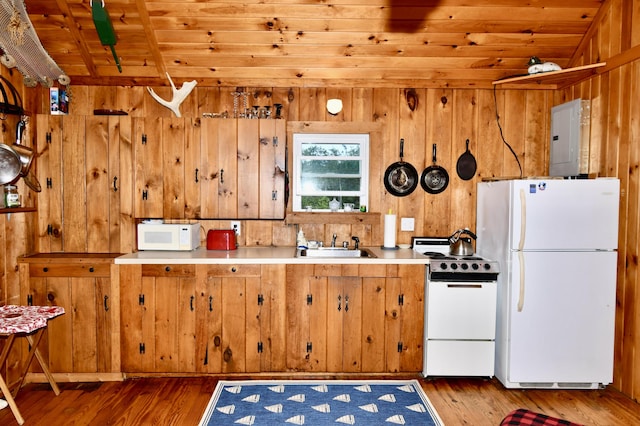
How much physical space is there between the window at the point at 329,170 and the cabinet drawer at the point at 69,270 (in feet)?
5.34

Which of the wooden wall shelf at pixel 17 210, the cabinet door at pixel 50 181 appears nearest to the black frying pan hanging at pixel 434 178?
the cabinet door at pixel 50 181

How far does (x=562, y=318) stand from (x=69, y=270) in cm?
363

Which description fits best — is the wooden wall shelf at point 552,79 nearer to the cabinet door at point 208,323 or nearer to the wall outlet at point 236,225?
the wall outlet at point 236,225

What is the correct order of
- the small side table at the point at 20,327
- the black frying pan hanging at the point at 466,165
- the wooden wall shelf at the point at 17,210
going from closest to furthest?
1. the small side table at the point at 20,327
2. the wooden wall shelf at the point at 17,210
3. the black frying pan hanging at the point at 466,165

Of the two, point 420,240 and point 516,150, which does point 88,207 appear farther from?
point 516,150

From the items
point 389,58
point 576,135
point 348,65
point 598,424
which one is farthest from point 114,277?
point 576,135

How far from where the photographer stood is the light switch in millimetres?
3932

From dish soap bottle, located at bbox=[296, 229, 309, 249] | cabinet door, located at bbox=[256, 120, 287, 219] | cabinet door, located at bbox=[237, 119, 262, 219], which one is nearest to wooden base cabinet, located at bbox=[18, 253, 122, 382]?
cabinet door, located at bbox=[237, 119, 262, 219]

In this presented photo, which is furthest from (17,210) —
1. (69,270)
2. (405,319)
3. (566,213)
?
(566,213)

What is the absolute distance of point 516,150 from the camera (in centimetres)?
393

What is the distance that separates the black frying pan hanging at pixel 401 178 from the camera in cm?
392

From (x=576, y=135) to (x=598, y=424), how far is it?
209cm

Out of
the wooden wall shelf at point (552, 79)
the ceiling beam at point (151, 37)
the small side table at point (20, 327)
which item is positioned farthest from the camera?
the wooden wall shelf at point (552, 79)

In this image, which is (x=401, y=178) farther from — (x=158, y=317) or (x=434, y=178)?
(x=158, y=317)
